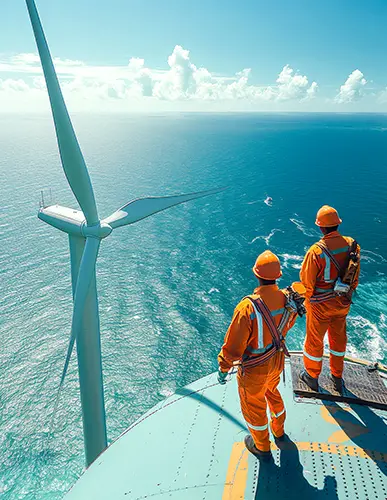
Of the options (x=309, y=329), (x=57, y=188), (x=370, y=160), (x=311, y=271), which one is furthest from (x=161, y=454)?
(x=370, y=160)

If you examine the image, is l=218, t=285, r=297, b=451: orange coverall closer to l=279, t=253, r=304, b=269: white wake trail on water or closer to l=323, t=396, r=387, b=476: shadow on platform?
l=323, t=396, r=387, b=476: shadow on platform

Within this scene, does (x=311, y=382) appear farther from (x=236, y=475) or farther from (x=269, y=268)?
(x=269, y=268)

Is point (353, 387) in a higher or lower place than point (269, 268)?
lower

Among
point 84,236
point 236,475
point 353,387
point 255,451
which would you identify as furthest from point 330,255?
point 84,236

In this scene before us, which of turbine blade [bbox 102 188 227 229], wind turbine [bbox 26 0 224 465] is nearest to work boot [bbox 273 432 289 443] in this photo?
wind turbine [bbox 26 0 224 465]

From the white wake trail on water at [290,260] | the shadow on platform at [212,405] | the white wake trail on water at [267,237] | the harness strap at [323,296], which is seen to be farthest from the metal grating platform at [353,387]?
the white wake trail on water at [267,237]

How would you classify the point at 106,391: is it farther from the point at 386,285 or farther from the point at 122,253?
the point at 386,285

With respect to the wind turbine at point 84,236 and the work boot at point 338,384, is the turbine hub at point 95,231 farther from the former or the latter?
the work boot at point 338,384

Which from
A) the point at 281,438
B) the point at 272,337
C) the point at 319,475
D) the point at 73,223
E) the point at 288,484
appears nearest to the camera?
the point at 272,337
